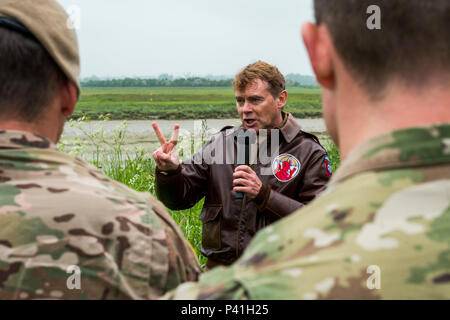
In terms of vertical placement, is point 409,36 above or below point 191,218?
above

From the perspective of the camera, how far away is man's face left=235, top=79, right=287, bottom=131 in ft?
13.0

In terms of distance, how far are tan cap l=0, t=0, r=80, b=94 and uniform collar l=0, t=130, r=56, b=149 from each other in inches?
8.5

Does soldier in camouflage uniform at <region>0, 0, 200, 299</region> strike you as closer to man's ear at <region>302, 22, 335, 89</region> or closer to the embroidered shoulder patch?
man's ear at <region>302, 22, 335, 89</region>

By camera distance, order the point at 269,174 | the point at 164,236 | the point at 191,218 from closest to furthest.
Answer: the point at 164,236, the point at 269,174, the point at 191,218

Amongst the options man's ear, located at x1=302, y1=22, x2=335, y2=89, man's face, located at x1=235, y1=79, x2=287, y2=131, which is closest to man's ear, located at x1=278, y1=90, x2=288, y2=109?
man's face, located at x1=235, y1=79, x2=287, y2=131

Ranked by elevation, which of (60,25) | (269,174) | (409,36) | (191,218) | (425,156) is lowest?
(191,218)

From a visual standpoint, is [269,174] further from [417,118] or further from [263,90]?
[417,118]

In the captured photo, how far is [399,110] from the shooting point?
3.19 ft

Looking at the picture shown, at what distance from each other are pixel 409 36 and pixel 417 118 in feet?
0.50

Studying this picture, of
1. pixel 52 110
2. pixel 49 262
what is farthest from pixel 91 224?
pixel 52 110

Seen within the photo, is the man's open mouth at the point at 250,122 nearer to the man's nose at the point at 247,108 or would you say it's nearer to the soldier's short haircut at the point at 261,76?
the man's nose at the point at 247,108

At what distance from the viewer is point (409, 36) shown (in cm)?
97

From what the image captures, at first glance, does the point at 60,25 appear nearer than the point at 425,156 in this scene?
No

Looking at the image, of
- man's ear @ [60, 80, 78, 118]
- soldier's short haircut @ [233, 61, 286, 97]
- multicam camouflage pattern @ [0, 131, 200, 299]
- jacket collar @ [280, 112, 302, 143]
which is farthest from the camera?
soldier's short haircut @ [233, 61, 286, 97]
